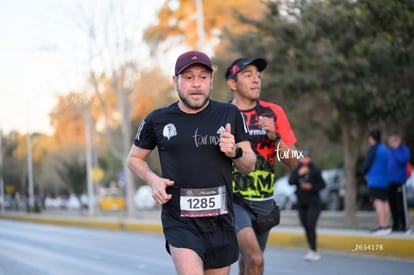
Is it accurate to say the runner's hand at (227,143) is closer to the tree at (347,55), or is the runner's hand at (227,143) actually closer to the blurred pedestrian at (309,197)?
the blurred pedestrian at (309,197)

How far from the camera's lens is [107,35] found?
98.4 feet

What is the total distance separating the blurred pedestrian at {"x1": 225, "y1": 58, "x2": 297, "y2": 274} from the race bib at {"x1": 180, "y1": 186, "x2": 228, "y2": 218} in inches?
54.4

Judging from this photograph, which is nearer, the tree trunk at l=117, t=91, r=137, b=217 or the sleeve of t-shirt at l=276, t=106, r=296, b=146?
the sleeve of t-shirt at l=276, t=106, r=296, b=146

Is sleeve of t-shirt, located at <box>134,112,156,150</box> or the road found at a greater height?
sleeve of t-shirt, located at <box>134,112,156,150</box>

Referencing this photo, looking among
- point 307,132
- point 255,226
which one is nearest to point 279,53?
point 307,132

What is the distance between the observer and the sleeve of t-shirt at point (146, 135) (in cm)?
512

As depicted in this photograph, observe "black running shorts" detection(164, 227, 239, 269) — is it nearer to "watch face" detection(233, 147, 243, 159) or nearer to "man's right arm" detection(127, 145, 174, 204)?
"man's right arm" detection(127, 145, 174, 204)

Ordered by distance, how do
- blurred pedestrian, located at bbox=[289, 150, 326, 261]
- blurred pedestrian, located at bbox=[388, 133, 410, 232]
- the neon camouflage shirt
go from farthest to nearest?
blurred pedestrian, located at bbox=[388, 133, 410, 232] → blurred pedestrian, located at bbox=[289, 150, 326, 261] → the neon camouflage shirt

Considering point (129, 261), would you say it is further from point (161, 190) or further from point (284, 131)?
point (161, 190)

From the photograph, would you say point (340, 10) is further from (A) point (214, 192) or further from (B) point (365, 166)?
(A) point (214, 192)

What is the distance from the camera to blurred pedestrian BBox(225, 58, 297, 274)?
21.1 ft

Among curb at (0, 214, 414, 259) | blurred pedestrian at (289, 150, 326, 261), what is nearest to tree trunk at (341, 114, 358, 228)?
curb at (0, 214, 414, 259)

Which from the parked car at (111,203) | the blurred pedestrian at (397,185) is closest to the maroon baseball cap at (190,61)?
the blurred pedestrian at (397,185)

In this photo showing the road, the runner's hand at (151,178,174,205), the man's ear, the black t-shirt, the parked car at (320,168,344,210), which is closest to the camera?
the runner's hand at (151,178,174,205)
